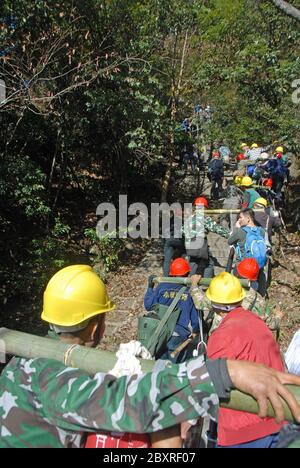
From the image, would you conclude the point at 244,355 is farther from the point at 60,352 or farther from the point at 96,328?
the point at 60,352

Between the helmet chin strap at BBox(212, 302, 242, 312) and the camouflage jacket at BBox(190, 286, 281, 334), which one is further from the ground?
the helmet chin strap at BBox(212, 302, 242, 312)

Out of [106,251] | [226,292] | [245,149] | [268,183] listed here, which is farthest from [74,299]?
[245,149]

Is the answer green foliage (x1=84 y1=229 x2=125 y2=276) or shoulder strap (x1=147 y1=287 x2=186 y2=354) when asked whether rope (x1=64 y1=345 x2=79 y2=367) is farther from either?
green foliage (x1=84 y1=229 x2=125 y2=276)

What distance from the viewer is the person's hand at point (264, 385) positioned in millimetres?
1320

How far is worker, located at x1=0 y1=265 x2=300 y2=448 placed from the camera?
1.35 metres

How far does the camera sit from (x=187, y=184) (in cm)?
1504

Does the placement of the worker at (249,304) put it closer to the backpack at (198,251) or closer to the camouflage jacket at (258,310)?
the camouflage jacket at (258,310)

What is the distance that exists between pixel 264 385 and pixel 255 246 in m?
5.33

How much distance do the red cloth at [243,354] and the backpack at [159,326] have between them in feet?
4.60

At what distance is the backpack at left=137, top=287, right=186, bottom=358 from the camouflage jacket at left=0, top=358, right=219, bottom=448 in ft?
8.50

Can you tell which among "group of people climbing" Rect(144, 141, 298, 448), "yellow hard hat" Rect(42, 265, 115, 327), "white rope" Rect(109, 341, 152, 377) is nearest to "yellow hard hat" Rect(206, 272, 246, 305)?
"group of people climbing" Rect(144, 141, 298, 448)

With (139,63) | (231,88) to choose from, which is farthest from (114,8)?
(231,88)

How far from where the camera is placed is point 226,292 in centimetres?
324

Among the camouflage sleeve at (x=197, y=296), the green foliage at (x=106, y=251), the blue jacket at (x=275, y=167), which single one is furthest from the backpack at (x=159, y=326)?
the blue jacket at (x=275, y=167)
